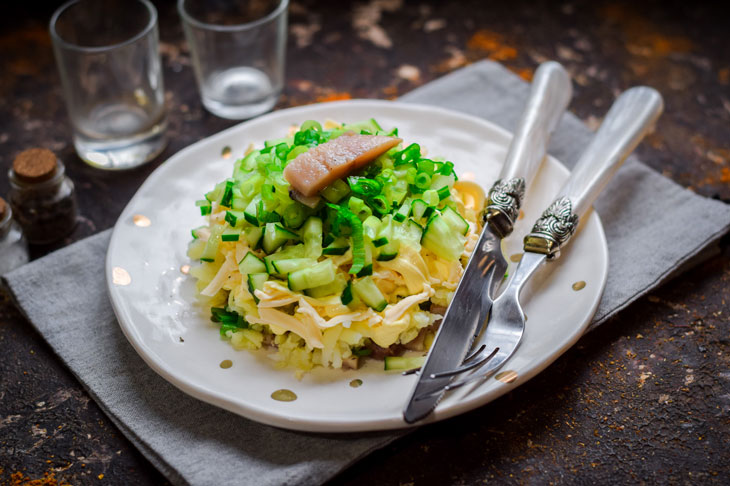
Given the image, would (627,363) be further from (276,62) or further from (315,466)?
(276,62)

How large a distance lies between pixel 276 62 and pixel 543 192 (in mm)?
1170

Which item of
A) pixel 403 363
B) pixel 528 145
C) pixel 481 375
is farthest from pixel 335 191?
pixel 528 145

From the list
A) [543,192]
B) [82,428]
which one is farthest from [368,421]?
[543,192]

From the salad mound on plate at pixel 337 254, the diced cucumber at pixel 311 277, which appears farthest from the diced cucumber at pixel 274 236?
the diced cucumber at pixel 311 277

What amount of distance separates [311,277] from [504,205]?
1.85 ft

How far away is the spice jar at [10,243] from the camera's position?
6.66 ft

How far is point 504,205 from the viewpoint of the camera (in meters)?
1.87

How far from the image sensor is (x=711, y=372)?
71.7 inches

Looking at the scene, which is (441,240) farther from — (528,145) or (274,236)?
(528,145)

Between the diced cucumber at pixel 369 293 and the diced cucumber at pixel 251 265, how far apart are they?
22 cm

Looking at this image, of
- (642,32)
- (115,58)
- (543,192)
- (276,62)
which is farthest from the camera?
(642,32)

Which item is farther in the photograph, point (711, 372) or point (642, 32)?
point (642, 32)

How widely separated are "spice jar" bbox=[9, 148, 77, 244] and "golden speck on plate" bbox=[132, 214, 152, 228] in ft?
1.15

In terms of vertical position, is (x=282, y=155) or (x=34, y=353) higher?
(x=282, y=155)
